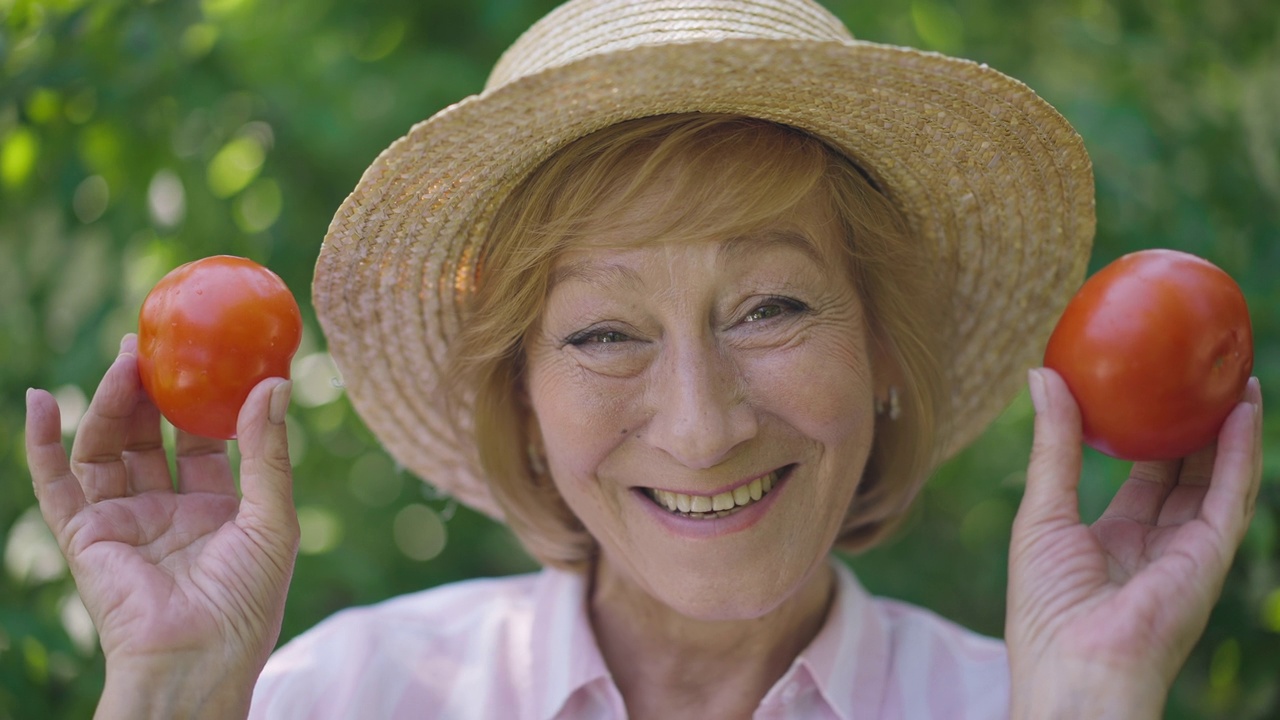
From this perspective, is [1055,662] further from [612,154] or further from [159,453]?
[159,453]

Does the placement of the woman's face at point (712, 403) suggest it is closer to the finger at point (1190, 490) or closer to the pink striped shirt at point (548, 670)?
the pink striped shirt at point (548, 670)

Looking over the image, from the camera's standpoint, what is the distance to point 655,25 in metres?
2.05

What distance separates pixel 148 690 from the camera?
6.22ft

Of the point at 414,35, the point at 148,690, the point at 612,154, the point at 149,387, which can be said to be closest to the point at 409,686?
the point at 148,690

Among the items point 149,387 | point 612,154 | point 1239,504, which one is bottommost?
point 1239,504

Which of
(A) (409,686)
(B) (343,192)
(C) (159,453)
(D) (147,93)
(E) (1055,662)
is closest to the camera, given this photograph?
(E) (1055,662)

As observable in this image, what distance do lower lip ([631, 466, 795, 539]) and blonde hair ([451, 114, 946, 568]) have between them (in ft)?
1.32

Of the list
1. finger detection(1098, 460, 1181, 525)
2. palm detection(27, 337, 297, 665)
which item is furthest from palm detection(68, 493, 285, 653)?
finger detection(1098, 460, 1181, 525)

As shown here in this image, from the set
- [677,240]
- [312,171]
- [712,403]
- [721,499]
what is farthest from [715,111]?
[312,171]

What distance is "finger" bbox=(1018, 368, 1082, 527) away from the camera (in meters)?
1.94

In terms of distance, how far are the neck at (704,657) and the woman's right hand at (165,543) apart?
82 centimetres

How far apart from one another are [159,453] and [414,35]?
170cm

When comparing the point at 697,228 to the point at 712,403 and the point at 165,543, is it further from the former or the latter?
the point at 165,543

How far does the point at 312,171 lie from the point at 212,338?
138cm
